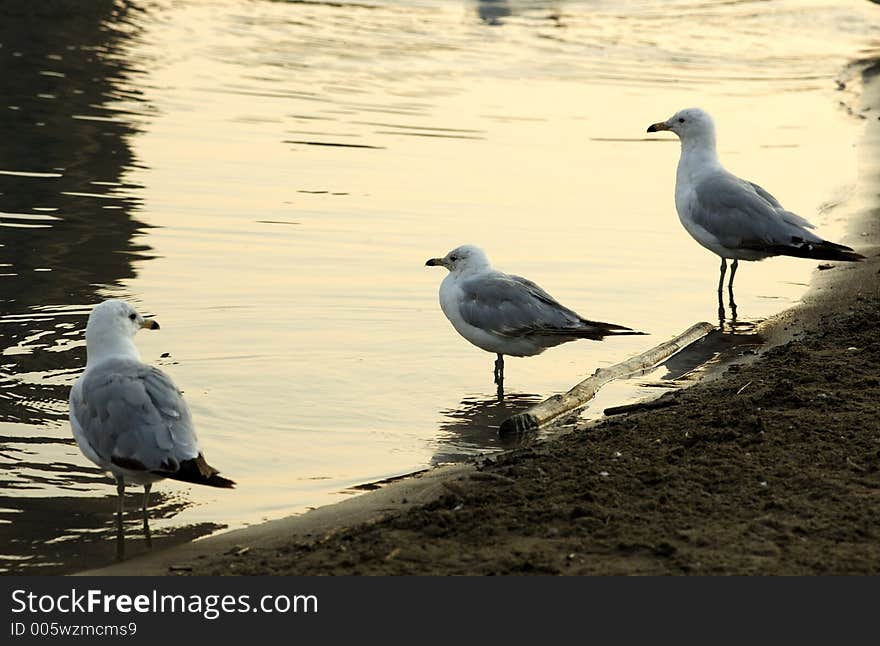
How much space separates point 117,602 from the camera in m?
4.85

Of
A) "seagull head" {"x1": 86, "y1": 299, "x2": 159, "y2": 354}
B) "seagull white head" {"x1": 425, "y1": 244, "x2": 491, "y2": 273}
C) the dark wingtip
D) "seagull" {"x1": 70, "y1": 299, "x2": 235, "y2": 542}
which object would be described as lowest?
"seagull white head" {"x1": 425, "y1": 244, "x2": 491, "y2": 273}

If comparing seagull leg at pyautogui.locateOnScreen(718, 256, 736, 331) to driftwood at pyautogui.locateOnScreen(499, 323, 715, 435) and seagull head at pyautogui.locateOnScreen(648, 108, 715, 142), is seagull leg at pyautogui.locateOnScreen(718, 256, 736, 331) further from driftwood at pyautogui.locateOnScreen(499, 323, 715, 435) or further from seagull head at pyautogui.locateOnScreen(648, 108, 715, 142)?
seagull head at pyautogui.locateOnScreen(648, 108, 715, 142)

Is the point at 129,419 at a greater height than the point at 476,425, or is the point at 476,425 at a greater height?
the point at 129,419

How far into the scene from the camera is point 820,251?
33.1 feet

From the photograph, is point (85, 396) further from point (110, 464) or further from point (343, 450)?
point (343, 450)

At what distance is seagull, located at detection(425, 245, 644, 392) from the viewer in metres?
8.35

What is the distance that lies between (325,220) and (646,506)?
280 inches

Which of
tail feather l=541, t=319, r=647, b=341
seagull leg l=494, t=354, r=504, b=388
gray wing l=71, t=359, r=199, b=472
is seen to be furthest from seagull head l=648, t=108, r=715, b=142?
gray wing l=71, t=359, r=199, b=472

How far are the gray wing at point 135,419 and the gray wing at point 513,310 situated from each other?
9.26ft

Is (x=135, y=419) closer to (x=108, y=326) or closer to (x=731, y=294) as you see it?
(x=108, y=326)

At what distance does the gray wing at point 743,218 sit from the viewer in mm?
10234

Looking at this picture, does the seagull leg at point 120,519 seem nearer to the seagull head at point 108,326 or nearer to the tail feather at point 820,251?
the seagull head at point 108,326

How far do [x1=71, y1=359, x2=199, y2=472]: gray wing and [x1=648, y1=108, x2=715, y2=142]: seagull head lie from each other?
20.1 ft

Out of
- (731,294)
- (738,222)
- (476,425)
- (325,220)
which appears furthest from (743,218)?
(325,220)
